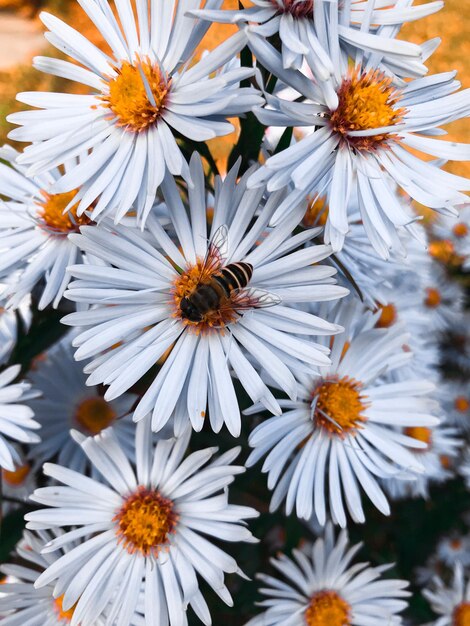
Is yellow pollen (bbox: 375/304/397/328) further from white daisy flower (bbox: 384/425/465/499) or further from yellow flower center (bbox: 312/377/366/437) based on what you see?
yellow flower center (bbox: 312/377/366/437)

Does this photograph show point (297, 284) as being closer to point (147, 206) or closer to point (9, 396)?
point (147, 206)

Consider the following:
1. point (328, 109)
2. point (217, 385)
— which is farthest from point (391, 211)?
point (217, 385)

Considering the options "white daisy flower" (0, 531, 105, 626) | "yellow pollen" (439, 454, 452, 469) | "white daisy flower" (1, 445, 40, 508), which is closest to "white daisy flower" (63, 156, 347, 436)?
"white daisy flower" (0, 531, 105, 626)

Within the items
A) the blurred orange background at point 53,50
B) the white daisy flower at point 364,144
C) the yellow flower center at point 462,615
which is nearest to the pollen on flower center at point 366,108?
the white daisy flower at point 364,144

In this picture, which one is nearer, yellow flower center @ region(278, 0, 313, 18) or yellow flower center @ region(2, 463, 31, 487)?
yellow flower center @ region(278, 0, 313, 18)

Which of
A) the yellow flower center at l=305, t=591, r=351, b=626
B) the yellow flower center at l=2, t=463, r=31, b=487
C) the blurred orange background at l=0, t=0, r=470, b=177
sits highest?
the blurred orange background at l=0, t=0, r=470, b=177

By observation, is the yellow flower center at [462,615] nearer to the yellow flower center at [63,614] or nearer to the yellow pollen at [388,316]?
the yellow pollen at [388,316]
